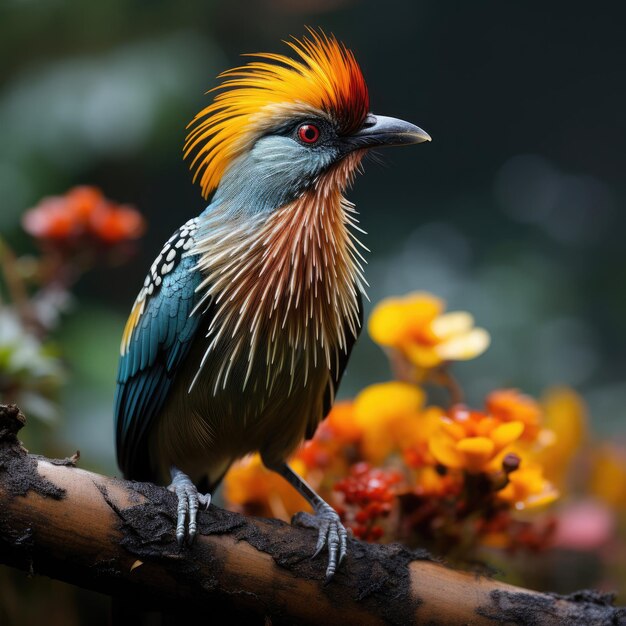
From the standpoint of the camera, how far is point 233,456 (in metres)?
1.23

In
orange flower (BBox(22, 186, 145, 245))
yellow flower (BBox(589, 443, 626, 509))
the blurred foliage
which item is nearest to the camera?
orange flower (BBox(22, 186, 145, 245))

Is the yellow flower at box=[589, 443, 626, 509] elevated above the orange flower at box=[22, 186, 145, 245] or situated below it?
below

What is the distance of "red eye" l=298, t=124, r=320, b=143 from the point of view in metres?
1.09

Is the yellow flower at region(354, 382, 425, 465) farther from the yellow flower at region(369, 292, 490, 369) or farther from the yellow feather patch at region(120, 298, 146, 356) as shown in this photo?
the yellow feather patch at region(120, 298, 146, 356)

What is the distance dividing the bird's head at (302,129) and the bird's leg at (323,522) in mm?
448

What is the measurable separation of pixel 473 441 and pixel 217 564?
365mm

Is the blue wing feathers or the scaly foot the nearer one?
the scaly foot

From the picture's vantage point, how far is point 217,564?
0.93m

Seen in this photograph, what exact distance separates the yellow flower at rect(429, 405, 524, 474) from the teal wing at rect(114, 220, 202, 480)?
0.39m

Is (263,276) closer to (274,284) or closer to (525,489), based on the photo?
(274,284)

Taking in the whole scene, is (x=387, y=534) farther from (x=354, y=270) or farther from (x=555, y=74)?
(x=555, y=74)

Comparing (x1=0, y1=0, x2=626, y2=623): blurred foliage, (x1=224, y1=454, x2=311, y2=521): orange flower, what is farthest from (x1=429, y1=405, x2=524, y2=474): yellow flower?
(x1=0, y1=0, x2=626, y2=623): blurred foliage

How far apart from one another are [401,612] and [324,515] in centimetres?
19

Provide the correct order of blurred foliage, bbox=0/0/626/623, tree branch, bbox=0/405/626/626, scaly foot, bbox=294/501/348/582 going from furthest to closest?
blurred foliage, bbox=0/0/626/623 → scaly foot, bbox=294/501/348/582 → tree branch, bbox=0/405/626/626
